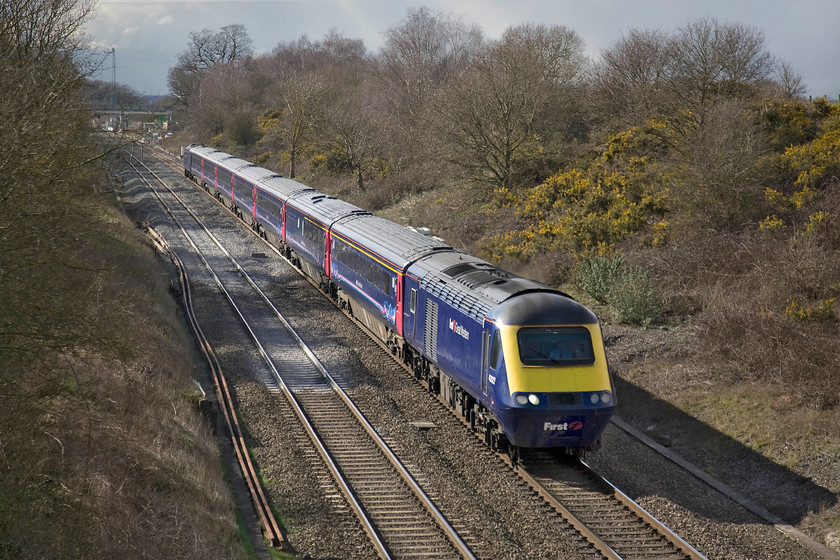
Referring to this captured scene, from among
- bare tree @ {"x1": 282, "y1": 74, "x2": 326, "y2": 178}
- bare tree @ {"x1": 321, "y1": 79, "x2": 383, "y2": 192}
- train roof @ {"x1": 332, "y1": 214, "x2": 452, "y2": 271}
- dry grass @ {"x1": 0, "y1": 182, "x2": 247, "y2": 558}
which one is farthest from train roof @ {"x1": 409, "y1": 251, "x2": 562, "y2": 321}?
bare tree @ {"x1": 282, "y1": 74, "x2": 326, "y2": 178}

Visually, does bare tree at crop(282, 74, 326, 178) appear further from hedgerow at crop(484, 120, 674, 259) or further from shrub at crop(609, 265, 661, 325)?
shrub at crop(609, 265, 661, 325)

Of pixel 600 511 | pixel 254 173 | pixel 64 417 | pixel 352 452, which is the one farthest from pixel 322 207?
pixel 600 511

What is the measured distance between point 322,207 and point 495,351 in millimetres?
14439

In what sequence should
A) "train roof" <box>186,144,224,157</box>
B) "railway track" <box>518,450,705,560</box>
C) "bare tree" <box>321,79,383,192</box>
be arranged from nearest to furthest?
"railway track" <box>518,450,705,560</box>
"bare tree" <box>321,79,383,192</box>
"train roof" <box>186,144,224,157</box>

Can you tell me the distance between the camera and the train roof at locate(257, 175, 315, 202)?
2936 centimetres

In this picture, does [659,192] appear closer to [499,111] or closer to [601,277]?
[601,277]

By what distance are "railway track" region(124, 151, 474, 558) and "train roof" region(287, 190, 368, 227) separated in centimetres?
317

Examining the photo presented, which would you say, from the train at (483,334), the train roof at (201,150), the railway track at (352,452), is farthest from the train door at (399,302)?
the train roof at (201,150)

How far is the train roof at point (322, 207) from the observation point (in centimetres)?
2361

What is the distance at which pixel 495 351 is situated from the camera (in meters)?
11.9

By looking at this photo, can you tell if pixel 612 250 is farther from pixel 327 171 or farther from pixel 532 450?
pixel 327 171

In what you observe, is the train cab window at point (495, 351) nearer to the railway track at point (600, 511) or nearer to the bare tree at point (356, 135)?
the railway track at point (600, 511)

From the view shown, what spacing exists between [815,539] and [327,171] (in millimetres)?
43790

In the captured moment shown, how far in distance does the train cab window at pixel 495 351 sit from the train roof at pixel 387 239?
16.4ft
